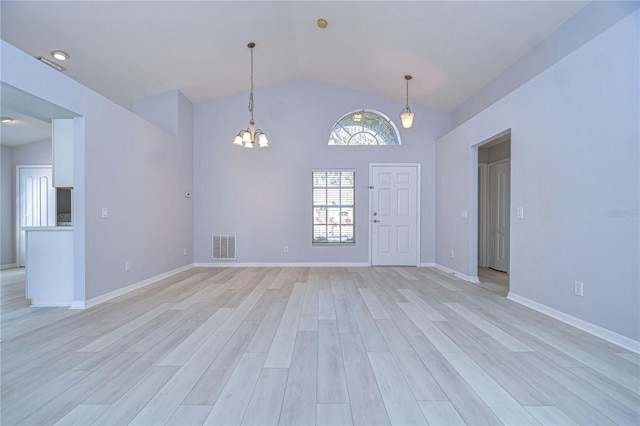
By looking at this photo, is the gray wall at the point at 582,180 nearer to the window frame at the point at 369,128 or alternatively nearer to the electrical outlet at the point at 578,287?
the electrical outlet at the point at 578,287

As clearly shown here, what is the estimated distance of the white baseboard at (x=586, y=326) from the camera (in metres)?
2.20

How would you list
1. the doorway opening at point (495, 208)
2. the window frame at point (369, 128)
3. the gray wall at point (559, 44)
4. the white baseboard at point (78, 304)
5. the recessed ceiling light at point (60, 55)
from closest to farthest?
the gray wall at point (559, 44) < the white baseboard at point (78, 304) < the recessed ceiling light at point (60, 55) < the doorway opening at point (495, 208) < the window frame at point (369, 128)

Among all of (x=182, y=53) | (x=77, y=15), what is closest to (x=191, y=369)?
(x=77, y=15)

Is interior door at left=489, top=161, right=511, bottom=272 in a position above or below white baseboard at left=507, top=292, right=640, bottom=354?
above

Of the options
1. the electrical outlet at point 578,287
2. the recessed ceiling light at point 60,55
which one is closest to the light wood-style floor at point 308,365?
the electrical outlet at point 578,287

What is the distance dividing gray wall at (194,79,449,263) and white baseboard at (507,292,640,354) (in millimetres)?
2725

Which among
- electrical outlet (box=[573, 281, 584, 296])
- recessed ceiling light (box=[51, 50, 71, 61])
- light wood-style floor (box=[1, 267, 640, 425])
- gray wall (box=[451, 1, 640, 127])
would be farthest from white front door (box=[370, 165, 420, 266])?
recessed ceiling light (box=[51, 50, 71, 61])

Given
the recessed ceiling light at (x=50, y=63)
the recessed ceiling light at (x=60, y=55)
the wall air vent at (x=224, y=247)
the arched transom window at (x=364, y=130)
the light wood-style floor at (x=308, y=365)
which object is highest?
the recessed ceiling light at (x=60, y=55)

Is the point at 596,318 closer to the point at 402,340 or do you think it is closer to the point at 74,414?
the point at 402,340

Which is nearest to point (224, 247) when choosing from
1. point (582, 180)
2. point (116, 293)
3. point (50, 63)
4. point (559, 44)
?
point (116, 293)

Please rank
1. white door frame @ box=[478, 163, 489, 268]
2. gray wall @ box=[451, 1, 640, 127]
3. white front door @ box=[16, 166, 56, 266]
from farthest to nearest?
white door frame @ box=[478, 163, 489, 268]
white front door @ box=[16, 166, 56, 266]
gray wall @ box=[451, 1, 640, 127]

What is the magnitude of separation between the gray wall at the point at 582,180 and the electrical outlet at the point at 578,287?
4 cm

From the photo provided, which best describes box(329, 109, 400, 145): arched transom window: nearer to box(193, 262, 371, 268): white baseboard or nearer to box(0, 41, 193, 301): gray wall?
box(193, 262, 371, 268): white baseboard

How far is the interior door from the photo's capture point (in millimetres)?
5559
